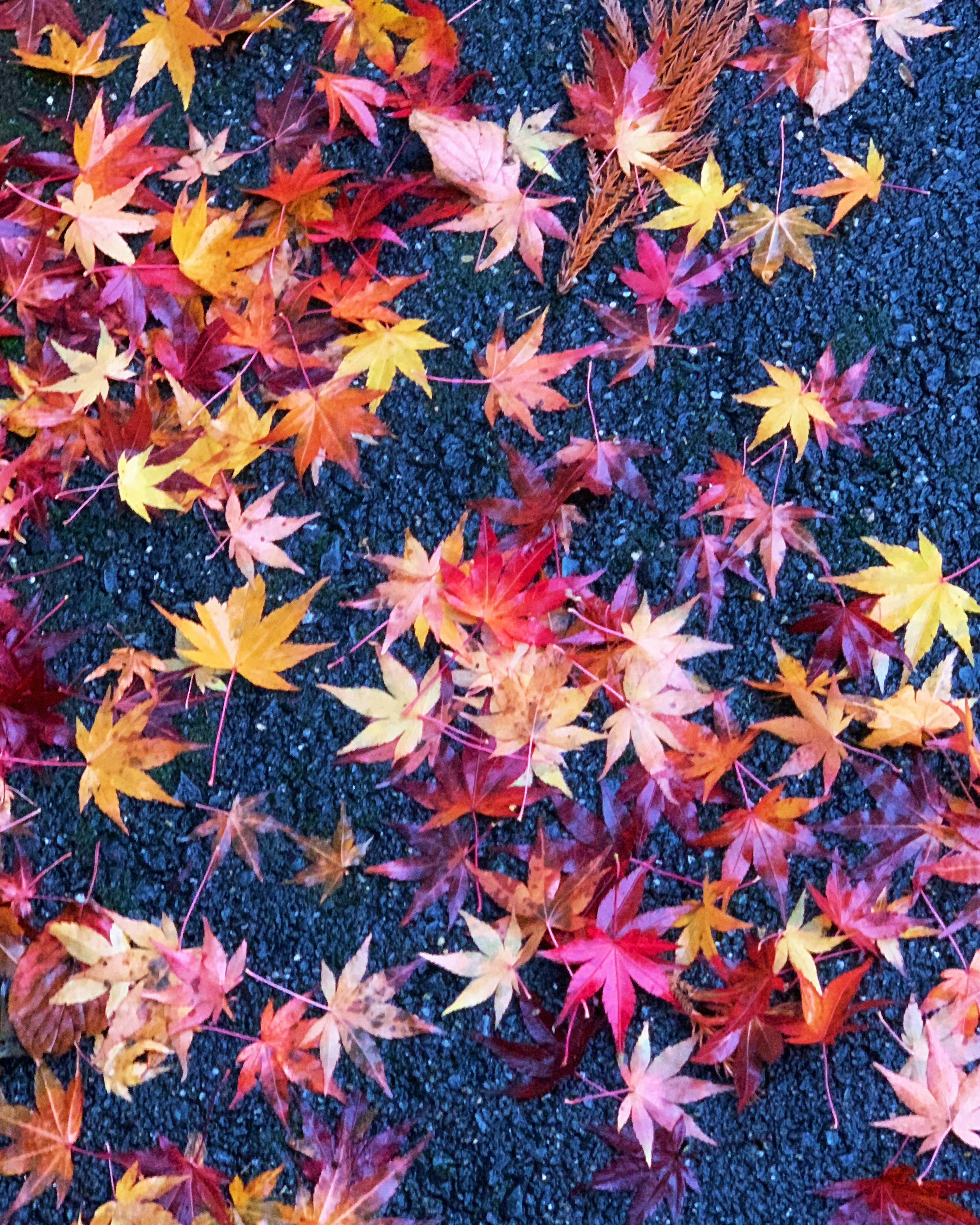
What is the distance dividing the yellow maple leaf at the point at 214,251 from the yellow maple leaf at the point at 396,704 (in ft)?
2.12

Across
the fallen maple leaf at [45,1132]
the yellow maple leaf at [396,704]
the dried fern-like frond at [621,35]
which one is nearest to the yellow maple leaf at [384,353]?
the yellow maple leaf at [396,704]

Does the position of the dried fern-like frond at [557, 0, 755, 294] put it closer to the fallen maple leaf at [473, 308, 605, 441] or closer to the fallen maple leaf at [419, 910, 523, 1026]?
the fallen maple leaf at [473, 308, 605, 441]

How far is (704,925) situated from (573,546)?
0.60 m

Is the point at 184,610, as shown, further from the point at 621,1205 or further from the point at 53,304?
the point at 621,1205

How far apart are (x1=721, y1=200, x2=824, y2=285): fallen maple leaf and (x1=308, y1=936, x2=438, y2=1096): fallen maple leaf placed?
4.07 ft

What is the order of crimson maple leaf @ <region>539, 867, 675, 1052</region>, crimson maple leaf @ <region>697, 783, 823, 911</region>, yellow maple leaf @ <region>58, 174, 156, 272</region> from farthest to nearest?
1. yellow maple leaf @ <region>58, 174, 156, 272</region>
2. crimson maple leaf @ <region>697, 783, 823, 911</region>
3. crimson maple leaf @ <region>539, 867, 675, 1052</region>

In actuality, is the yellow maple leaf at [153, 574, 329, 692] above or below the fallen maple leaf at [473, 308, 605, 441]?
below

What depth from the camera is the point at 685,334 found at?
1.65 meters

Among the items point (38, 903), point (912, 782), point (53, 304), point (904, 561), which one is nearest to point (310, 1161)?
point (38, 903)

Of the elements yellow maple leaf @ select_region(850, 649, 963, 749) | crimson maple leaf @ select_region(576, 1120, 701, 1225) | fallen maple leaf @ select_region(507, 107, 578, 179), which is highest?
fallen maple leaf @ select_region(507, 107, 578, 179)

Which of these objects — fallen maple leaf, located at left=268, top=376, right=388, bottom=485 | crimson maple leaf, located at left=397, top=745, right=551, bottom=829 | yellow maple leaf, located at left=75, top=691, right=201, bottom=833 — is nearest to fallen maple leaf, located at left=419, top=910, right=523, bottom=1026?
crimson maple leaf, located at left=397, top=745, right=551, bottom=829

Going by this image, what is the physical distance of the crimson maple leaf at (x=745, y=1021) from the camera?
4.63 ft

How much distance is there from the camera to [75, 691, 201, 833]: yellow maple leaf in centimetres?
151

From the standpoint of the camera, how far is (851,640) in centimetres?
151
